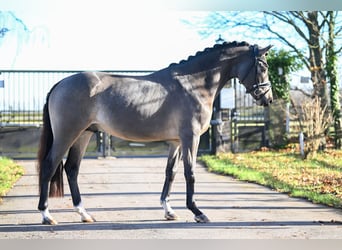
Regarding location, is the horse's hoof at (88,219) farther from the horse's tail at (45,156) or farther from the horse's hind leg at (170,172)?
the horse's hind leg at (170,172)

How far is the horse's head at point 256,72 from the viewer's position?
4.17m

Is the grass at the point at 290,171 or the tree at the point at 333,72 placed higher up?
the tree at the point at 333,72

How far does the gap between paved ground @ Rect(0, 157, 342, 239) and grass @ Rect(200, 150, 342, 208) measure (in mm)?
176

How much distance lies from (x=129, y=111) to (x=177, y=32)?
4.94ft

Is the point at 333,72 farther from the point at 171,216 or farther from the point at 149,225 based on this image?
the point at 149,225

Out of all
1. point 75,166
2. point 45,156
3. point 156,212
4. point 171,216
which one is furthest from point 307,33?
point 45,156

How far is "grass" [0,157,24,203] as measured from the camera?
5410 mm

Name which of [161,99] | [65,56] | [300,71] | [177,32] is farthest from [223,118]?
[161,99]

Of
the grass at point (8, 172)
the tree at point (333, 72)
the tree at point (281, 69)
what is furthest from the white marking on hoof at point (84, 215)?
the tree at point (281, 69)

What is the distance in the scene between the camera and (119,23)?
5199mm

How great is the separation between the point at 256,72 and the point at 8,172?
3.07 meters

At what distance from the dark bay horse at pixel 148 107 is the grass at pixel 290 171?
127 cm

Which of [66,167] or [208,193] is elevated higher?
[66,167]

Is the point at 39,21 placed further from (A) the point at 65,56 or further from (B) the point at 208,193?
(B) the point at 208,193
